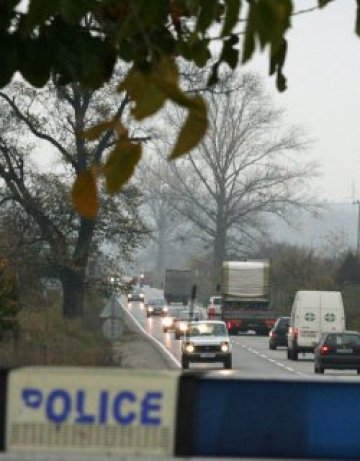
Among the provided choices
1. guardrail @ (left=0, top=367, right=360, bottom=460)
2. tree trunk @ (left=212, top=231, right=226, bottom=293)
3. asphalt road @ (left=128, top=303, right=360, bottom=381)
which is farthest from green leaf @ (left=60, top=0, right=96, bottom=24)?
tree trunk @ (left=212, top=231, right=226, bottom=293)

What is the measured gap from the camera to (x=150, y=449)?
19.5 ft

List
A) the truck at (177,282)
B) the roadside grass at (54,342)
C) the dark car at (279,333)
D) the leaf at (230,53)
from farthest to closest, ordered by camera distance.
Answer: the truck at (177,282), the dark car at (279,333), the roadside grass at (54,342), the leaf at (230,53)

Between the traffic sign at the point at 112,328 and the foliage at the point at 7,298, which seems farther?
the traffic sign at the point at 112,328

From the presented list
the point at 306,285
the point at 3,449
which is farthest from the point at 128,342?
the point at 3,449

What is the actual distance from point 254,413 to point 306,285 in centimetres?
8265

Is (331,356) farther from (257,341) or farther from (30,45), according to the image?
(30,45)

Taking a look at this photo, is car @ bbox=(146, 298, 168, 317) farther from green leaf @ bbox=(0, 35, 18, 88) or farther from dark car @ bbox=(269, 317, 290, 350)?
green leaf @ bbox=(0, 35, 18, 88)

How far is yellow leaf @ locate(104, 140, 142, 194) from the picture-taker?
4359mm

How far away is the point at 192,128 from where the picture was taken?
3.95 m

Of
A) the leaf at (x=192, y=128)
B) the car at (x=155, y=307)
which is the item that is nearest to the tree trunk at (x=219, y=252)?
the car at (x=155, y=307)

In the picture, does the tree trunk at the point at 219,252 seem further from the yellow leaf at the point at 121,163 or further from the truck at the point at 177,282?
the yellow leaf at the point at 121,163

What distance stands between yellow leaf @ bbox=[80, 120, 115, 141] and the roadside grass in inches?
1090

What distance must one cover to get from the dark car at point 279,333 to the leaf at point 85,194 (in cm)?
→ 5639

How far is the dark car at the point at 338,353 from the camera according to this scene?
43.1 meters
